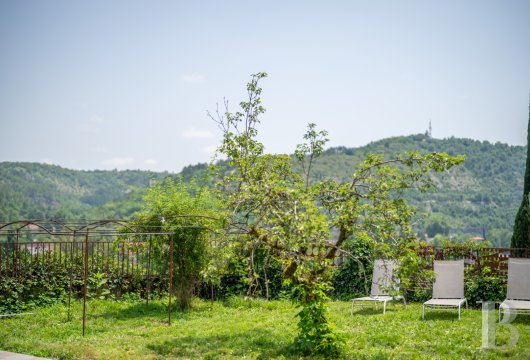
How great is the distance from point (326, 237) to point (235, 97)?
11.7 feet

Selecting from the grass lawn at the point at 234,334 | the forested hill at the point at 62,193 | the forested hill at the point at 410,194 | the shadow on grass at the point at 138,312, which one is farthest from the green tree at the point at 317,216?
the forested hill at the point at 410,194

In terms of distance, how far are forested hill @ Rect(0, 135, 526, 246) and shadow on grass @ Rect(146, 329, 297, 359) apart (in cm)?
3042

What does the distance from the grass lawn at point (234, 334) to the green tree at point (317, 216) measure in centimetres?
73

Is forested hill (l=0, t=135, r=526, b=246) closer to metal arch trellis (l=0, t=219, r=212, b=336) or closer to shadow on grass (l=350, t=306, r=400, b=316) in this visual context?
metal arch trellis (l=0, t=219, r=212, b=336)

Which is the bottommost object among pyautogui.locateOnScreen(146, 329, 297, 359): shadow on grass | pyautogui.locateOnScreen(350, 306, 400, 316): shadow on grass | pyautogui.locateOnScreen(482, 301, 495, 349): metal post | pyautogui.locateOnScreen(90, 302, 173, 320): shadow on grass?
pyautogui.locateOnScreen(90, 302, 173, 320): shadow on grass

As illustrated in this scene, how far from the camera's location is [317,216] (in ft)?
20.7

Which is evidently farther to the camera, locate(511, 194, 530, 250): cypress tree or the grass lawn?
locate(511, 194, 530, 250): cypress tree

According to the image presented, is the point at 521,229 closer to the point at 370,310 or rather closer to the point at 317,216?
the point at 370,310

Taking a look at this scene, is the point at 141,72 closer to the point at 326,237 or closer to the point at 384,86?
the point at 384,86

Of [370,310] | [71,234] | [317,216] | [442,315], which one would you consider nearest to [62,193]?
[71,234]

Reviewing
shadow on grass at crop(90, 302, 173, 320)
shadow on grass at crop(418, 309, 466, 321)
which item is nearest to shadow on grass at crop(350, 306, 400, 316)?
shadow on grass at crop(418, 309, 466, 321)

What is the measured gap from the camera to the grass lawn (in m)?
6.98

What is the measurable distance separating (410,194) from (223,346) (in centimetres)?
3927

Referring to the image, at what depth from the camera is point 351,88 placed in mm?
16875
